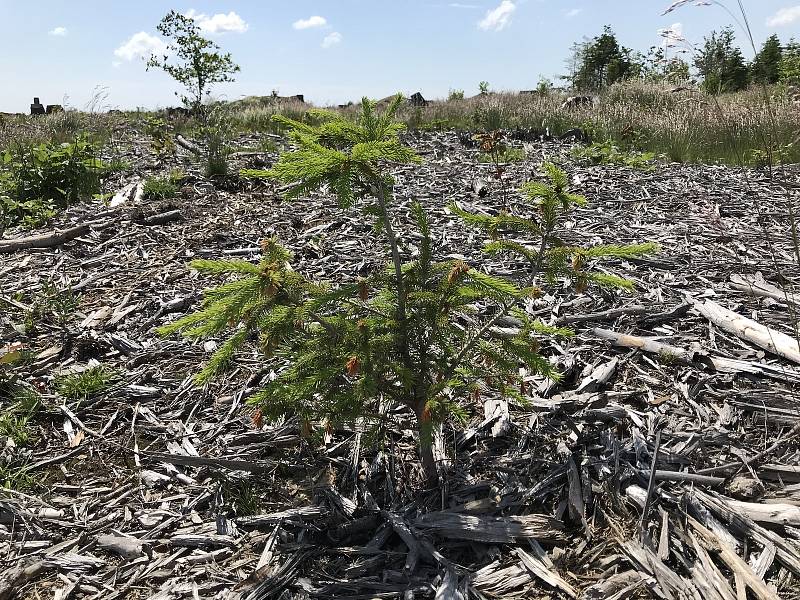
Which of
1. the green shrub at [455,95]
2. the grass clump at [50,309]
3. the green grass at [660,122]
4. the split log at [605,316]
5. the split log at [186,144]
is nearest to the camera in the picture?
the split log at [605,316]


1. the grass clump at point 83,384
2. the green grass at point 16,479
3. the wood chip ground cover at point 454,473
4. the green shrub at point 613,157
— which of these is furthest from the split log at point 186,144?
the green grass at point 16,479

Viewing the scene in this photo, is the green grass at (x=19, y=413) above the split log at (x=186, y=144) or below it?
below

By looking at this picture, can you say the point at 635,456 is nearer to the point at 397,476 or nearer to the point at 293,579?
the point at 397,476

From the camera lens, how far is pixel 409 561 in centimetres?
232

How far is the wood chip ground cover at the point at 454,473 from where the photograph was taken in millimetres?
2246

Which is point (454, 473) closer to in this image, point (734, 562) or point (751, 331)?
point (734, 562)

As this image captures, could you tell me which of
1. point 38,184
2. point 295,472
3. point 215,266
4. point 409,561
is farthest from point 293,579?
point 38,184

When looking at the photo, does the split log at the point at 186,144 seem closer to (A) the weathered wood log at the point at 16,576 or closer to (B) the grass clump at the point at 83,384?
(B) the grass clump at the point at 83,384

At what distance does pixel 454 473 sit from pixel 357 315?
3.23 feet

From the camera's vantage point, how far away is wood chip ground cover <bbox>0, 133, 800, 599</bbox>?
7.37ft

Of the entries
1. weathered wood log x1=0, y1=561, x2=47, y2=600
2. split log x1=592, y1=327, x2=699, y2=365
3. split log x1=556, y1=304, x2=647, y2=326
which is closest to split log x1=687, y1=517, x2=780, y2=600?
split log x1=592, y1=327, x2=699, y2=365

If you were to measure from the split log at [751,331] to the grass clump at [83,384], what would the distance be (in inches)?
165

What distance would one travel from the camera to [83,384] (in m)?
3.51

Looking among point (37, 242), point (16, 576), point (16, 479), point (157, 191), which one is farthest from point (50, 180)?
point (16, 576)
